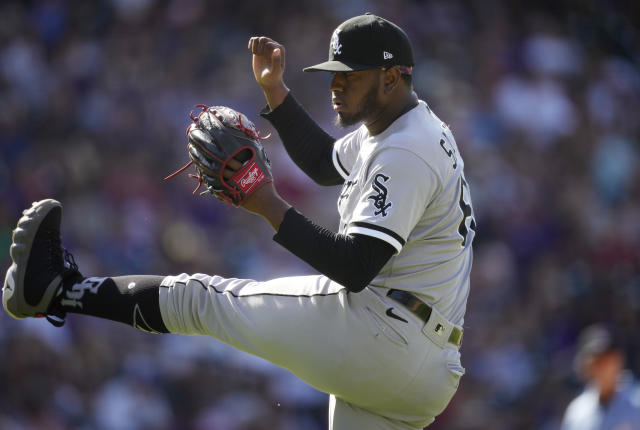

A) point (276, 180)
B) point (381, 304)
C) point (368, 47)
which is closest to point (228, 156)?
point (368, 47)

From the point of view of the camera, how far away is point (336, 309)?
337 centimetres

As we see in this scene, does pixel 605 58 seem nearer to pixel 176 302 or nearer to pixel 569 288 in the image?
pixel 569 288

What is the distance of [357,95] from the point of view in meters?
3.46

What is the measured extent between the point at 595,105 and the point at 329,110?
2.93 m

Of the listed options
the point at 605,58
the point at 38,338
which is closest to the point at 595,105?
the point at 605,58

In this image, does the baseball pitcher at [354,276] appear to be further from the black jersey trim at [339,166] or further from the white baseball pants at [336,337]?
the black jersey trim at [339,166]

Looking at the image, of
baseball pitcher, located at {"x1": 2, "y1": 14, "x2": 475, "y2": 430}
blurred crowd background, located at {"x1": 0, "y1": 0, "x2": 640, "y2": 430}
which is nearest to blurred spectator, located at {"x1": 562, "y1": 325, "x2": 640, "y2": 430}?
blurred crowd background, located at {"x1": 0, "y1": 0, "x2": 640, "y2": 430}

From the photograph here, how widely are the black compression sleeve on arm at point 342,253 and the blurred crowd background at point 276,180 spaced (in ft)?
10.5

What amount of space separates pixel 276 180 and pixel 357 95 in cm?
525

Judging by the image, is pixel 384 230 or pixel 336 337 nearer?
pixel 384 230

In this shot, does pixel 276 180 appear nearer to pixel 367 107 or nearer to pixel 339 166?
pixel 339 166

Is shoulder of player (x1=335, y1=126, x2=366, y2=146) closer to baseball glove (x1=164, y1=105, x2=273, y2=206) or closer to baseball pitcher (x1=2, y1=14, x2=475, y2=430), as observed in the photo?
baseball pitcher (x1=2, y1=14, x2=475, y2=430)

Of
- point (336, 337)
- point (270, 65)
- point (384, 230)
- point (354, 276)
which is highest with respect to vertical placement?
point (270, 65)

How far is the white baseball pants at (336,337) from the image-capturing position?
3.30 m
